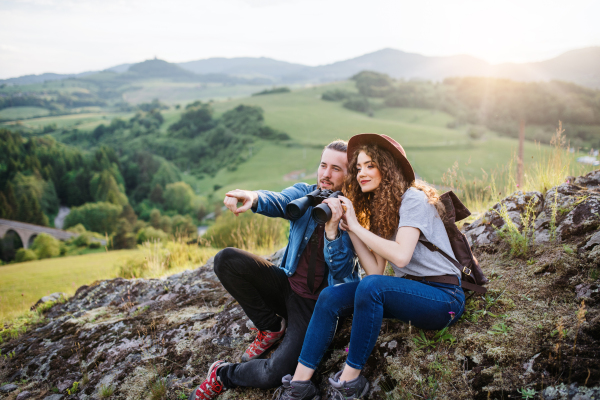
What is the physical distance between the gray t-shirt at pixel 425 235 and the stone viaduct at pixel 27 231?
6469cm

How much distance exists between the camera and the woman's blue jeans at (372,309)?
1.99m

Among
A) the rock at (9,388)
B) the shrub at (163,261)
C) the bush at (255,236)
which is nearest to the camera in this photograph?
the rock at (9,388)

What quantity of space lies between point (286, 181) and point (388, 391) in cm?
6806

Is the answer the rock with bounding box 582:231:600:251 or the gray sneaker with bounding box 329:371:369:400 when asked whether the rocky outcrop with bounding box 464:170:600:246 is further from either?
the gray sneaker with bounding box 329:371:369:400

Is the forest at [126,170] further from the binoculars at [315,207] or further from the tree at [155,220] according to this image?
the binoculars at [315,207]

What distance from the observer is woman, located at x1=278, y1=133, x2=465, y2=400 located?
2014mm

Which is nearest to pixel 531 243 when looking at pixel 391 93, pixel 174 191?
pixel 174 191

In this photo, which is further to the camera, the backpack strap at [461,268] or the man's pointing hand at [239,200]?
the man's pointing hand at [239,200]

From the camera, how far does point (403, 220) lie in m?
2.11

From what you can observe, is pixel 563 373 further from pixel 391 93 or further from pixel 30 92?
pixel 30 92

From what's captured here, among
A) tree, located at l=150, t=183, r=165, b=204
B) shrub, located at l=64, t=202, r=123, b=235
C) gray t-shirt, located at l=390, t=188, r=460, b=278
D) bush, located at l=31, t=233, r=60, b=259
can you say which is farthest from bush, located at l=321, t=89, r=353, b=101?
gray t-shirt, located at l=390, t=188, r=460, b=278

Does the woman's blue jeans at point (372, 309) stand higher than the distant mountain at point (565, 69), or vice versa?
the distant mountain at point (565, 69)

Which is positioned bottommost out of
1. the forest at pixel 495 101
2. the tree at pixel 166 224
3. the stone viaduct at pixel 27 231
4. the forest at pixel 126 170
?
the tree at pixel 166 224

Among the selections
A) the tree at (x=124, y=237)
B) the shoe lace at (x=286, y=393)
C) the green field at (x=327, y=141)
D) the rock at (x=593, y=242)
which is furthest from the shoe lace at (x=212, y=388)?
the green field at (x=327, y=141)
